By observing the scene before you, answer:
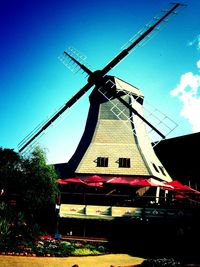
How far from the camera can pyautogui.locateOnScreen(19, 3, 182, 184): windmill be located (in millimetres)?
25234

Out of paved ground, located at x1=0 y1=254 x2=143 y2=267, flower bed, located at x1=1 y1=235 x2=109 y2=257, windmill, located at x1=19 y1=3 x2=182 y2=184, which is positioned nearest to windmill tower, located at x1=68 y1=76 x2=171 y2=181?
windmill, located at x1=19 y1=3 x2=182 y2=184

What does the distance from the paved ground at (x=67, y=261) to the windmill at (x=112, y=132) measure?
1102 cm

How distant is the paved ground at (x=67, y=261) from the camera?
11750 mm

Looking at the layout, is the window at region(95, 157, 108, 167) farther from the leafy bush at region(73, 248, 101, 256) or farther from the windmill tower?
the leafy bush at region(73, 248, 101, 256)

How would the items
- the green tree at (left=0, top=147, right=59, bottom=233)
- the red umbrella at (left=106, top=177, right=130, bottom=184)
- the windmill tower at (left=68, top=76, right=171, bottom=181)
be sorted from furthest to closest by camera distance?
the windmill tower at (left=68, top=76, right=171, bottom=181) < the red umbrella at (left=106, top=177, right=130, bottom=184) < the green tree at (left=0, top=147, right=59, bottom=233)

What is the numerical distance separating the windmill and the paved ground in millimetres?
11015

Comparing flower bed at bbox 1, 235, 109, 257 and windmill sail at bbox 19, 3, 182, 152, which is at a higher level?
windmill sail at bbox 19, 3, 182, 152

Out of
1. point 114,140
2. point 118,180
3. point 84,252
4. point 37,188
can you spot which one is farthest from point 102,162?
point 84,252

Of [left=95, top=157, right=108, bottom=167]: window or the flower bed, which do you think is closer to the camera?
the flower bed

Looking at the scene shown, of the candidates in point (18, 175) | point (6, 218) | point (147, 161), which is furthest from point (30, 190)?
point (147, 161)

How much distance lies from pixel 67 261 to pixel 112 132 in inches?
623

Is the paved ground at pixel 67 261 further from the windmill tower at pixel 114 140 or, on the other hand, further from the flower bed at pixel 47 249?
the windmill tower at pixel 114 140

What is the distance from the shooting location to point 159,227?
1775 cm

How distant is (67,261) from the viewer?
42.5ft
